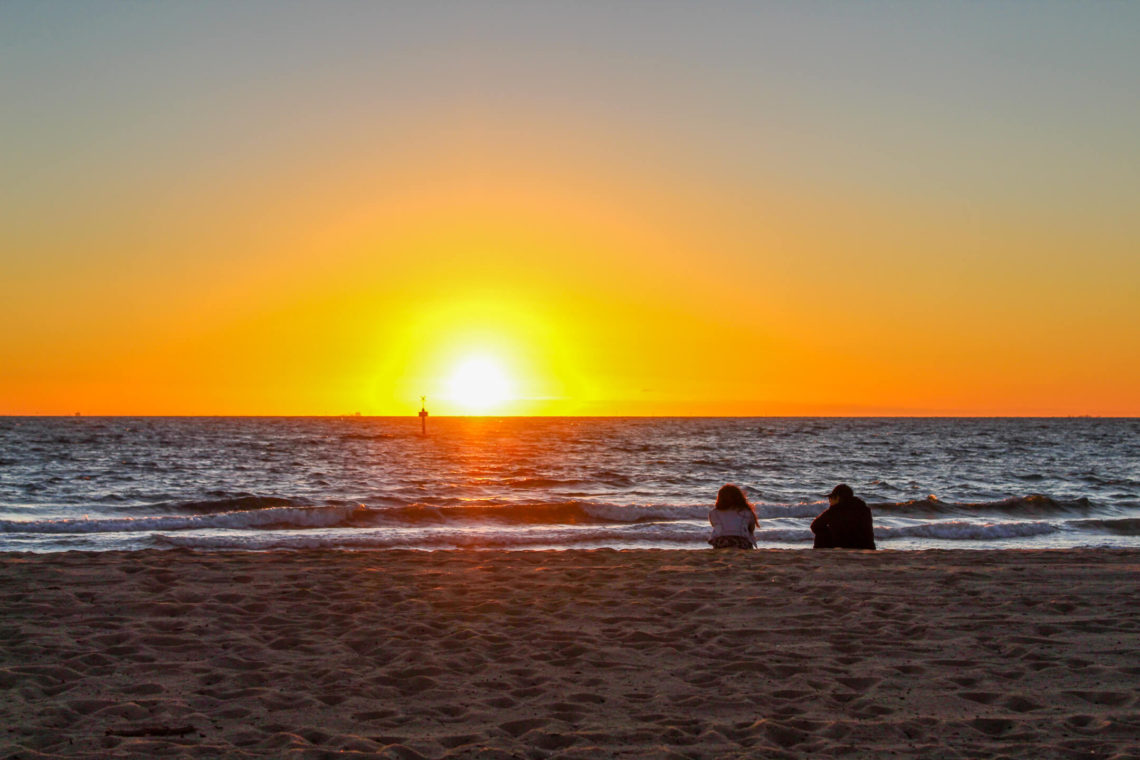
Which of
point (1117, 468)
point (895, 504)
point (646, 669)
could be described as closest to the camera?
point (646, 669)

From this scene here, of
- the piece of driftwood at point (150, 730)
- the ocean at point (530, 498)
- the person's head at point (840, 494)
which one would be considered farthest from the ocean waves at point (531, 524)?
the piece of driftwood at point (150, 730)

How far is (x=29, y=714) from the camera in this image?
551 centimetres

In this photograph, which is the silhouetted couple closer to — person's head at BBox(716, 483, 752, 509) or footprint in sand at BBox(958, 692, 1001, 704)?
person's head at BBox(716, 483, 752, 509)

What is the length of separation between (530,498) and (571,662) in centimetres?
2151

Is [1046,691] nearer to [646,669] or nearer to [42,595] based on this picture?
[646,669]

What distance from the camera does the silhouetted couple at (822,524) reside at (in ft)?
43.9

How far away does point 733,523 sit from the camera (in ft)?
43.9

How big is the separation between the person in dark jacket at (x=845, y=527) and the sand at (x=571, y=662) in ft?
7.25

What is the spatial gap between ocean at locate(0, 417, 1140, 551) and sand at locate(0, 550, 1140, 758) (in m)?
7.82

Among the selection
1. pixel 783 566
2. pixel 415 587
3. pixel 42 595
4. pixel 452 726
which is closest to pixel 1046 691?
Answer: pixel 452 726

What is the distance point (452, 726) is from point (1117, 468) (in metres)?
45.6

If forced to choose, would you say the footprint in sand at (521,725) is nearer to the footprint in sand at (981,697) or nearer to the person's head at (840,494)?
the footprint in sand at (981,697)

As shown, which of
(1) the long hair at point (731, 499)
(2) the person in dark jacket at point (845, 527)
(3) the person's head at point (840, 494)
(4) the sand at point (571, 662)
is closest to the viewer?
(4) the sand at point (571, 662)

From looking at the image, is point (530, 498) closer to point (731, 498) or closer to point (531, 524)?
point (531, 524)
